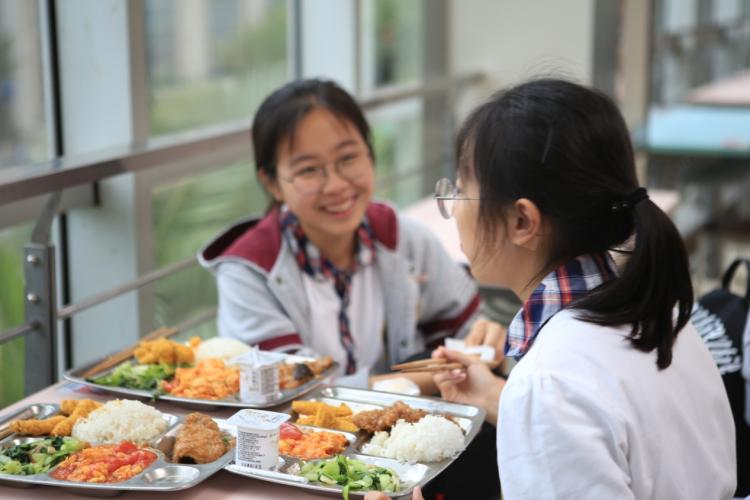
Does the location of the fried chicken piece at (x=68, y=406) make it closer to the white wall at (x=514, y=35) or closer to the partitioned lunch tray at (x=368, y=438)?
the partitioned lunch tray at (x=368, y=438)

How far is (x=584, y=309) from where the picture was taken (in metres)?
1.30

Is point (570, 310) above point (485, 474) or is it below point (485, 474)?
above

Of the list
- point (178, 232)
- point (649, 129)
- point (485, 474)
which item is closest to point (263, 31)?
point (178, 232)

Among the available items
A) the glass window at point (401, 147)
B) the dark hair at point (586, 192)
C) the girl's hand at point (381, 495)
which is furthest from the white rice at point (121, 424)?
the glass window at point (401, 147)

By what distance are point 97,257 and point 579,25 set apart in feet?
9.32

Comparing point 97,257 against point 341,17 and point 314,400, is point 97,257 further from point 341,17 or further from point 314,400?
point 341,17

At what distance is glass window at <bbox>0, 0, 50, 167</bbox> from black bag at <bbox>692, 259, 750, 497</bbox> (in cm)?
194

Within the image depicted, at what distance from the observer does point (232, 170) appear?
383cm

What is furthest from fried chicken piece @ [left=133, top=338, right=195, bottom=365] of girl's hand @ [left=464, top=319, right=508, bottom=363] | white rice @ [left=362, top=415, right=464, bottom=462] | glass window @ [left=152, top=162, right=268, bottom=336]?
glass window @ [left=152, top=162, right=268, bottom=336]

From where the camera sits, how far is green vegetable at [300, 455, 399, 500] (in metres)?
1.45

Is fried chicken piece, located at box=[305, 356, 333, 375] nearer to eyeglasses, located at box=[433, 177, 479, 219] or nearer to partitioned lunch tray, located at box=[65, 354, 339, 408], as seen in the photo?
partitioned lunch tray, located at box=[65, 354, 339, 408]

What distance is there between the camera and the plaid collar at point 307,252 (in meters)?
2.33

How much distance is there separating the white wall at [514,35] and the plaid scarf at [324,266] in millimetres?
2726

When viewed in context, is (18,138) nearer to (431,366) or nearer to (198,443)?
(431,366)
